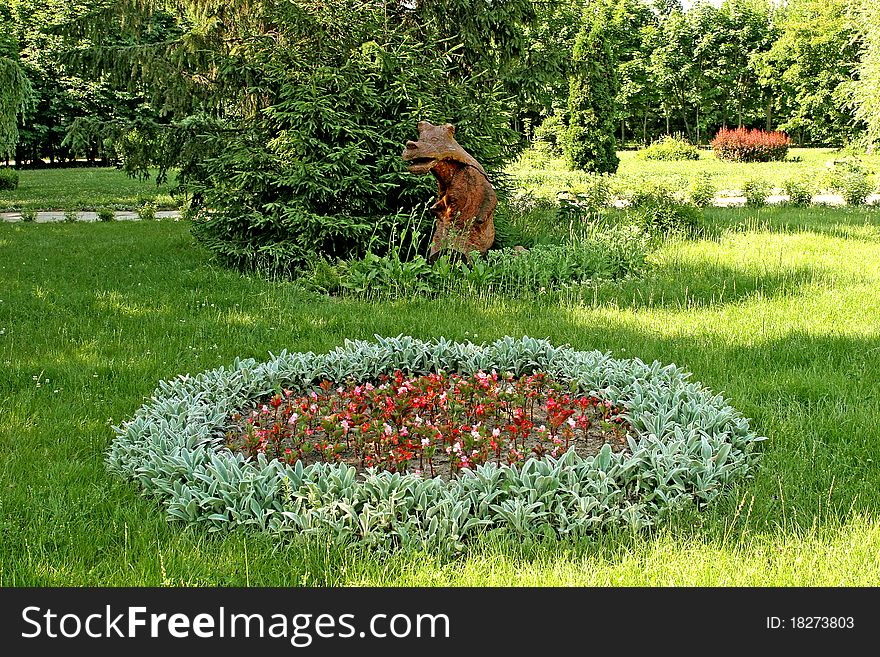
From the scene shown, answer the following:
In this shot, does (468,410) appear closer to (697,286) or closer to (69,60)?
(697,286)

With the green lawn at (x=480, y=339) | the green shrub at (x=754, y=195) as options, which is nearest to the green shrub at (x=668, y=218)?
the green lawn at (x=480, y=339)

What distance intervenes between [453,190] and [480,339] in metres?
2.51

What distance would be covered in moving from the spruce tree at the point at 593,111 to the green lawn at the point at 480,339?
1436 cm

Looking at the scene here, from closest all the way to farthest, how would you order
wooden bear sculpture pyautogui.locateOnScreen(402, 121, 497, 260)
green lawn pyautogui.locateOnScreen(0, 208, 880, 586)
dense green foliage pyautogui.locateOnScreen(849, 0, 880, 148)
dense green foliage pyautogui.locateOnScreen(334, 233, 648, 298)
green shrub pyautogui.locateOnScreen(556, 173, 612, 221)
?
green lawn pyautogui.locateOnScreen(0, 208, 880, 586) < dense green foliage pyautogui.locateOnScreen(334, 233, 648, 298) < wooden bear sculpture pyautogui.locateOnScreen(402, 121, 497, 260) < green shrub pyautogui.locateOnScreen(556, 173, 612, 221) < dense green foliage pyautogui.locateOnScreen(849, 0, 880, 148)

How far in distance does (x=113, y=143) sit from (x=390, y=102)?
3435 mm

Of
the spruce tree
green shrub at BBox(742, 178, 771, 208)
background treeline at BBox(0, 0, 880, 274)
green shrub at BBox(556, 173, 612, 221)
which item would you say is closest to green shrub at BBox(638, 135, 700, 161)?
the spruce tree

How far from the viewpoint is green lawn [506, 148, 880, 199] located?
18.2m

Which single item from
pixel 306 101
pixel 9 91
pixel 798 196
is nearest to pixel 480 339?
pixel 306 101

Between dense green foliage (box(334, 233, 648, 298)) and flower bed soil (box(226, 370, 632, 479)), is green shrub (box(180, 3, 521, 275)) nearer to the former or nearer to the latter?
dense green foliage (box(334, 233, 648, 298))

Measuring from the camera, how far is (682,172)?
2375 cm

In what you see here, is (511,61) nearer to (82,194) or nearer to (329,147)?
(329,147)

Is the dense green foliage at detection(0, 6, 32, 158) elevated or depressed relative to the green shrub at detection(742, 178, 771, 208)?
elevated

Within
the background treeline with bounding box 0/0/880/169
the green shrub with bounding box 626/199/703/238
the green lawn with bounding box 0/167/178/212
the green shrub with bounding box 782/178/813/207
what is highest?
the background treeline with bounding box 0/0/880/169

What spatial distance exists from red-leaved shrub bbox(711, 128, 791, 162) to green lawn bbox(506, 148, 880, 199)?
1.81 feet
